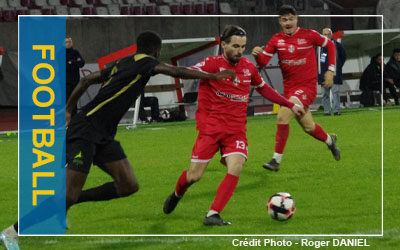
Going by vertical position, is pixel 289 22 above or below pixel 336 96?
above

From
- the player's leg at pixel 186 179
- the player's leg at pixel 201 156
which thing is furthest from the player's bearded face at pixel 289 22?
the player's leg at pixel 186 179

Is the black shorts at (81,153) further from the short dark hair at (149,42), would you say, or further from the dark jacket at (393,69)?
the dark jacket at (393,69)

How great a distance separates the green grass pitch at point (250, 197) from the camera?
275 inches

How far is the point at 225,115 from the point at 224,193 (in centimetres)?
75

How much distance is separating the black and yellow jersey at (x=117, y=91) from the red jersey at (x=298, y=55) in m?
4.46

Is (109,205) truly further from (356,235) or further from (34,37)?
(34,37)

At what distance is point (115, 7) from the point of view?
30.3m

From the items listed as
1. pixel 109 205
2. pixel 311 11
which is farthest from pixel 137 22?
pixel 109 205

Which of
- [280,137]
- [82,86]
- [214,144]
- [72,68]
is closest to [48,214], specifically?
[82,86]

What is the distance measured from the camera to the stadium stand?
29.4 meters

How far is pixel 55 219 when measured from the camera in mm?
7422

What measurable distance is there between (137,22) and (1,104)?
5136 mm

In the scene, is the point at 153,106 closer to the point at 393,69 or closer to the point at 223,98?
the point at 393,69

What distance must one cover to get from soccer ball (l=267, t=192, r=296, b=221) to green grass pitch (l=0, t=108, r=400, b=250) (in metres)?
0.09
